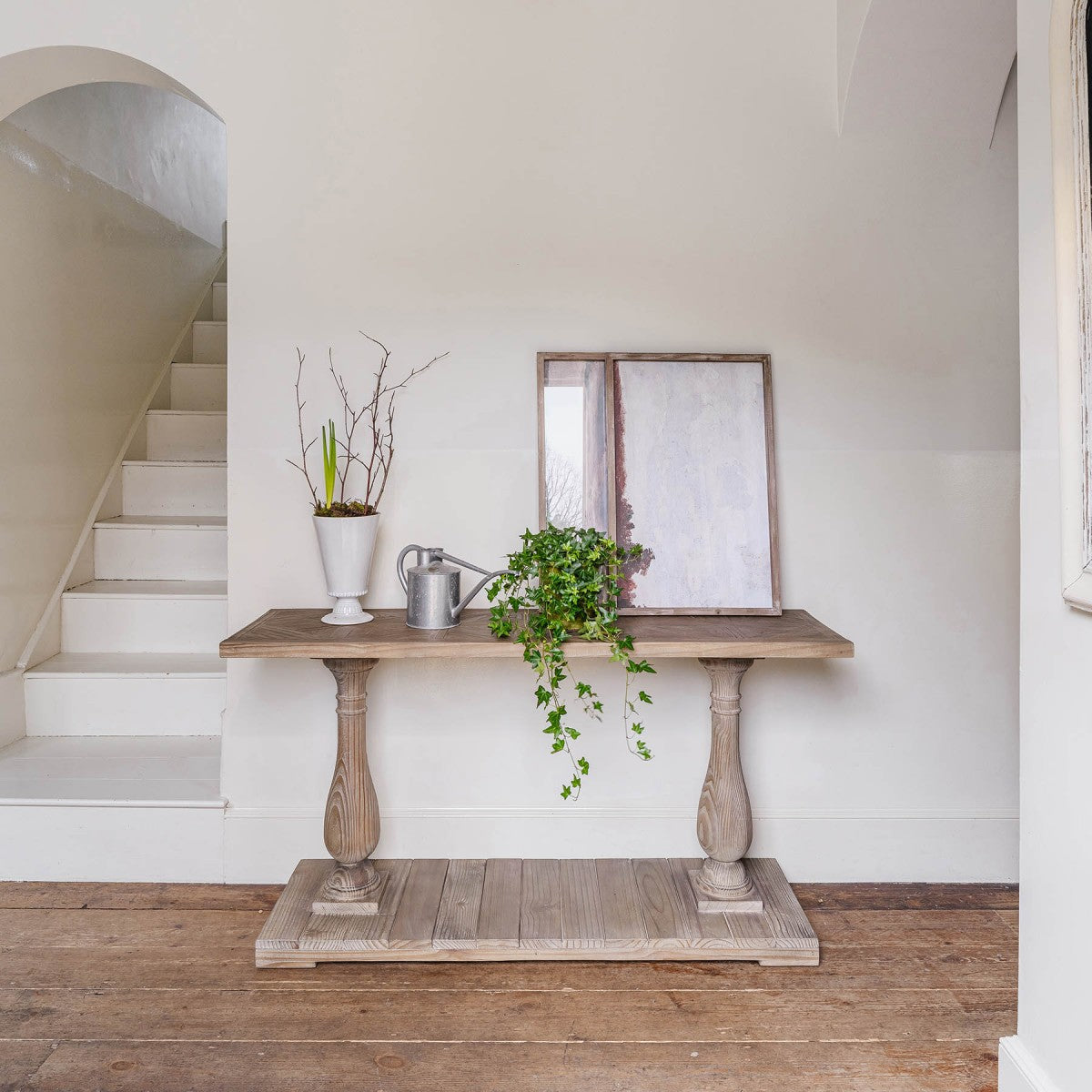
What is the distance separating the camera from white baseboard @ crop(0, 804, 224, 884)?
2.67 metres

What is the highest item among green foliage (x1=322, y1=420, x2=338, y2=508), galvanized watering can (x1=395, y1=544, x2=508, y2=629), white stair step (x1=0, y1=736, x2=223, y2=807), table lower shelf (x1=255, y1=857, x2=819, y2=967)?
green foliage (x1=322, y1=420, x2=338, y2=508)

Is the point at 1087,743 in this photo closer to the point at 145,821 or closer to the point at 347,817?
the point at 347,817

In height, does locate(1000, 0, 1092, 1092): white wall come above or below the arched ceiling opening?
below

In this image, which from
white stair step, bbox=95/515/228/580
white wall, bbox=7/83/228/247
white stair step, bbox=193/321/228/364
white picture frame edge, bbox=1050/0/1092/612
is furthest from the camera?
white stair step, bbox=193/321/228/364

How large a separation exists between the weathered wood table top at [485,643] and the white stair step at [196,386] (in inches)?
82.3

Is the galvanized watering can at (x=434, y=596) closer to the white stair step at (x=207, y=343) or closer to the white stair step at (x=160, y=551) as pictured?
the white stair step at (x=160, y=551)

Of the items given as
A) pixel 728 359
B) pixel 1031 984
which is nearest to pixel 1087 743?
pixel 1031 984

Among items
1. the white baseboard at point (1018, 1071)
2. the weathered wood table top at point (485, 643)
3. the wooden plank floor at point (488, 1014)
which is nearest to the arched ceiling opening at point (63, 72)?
the weathered wood table top at point (485, 643)

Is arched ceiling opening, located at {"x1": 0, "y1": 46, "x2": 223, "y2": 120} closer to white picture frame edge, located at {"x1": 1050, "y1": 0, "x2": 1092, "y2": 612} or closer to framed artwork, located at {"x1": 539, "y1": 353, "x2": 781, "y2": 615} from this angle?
framed artwork, located at {"x1": 539, "y1": 353, "x2": 781, "y2": 615}

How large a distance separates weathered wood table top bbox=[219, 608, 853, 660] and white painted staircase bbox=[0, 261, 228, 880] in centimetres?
69

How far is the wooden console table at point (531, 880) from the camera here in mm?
2285

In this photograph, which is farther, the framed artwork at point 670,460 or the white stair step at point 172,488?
the white stair step at point 172,488

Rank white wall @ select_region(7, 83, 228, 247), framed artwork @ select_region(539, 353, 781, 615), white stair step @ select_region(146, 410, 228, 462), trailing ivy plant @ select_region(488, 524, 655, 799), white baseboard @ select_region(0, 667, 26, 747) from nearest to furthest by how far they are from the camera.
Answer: trailing ivy plant @ select_region(488, 524, 655, 799)
framed artwork @ select_region(539, 353, 781, 615)
white baseboard @ select_region(0, 667, 26, 747)
white wall @ select_region(7, 83, 228, 247)
white stair step @ select_region(146, 410, 228, 462)

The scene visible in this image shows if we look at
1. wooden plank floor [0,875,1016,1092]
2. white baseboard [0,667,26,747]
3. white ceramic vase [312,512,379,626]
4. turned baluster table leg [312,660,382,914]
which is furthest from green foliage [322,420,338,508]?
white baseboard [0,667,26,747]
